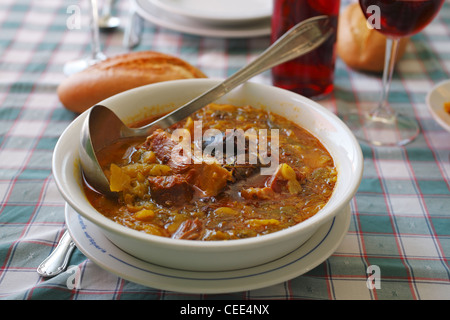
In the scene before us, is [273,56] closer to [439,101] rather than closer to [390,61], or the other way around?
[390,61]

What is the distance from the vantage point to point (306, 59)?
308 centimetres

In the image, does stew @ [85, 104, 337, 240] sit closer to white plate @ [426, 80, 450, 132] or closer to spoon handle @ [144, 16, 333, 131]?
spoon handle @ [144, 16, 333, 131]

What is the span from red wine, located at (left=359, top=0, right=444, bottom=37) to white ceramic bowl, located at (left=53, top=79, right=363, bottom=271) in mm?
598

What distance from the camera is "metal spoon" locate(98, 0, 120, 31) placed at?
12.8 ft

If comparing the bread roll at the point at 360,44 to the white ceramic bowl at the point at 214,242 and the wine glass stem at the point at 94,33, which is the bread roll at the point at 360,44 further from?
the wine glass stem at the point at 94,33

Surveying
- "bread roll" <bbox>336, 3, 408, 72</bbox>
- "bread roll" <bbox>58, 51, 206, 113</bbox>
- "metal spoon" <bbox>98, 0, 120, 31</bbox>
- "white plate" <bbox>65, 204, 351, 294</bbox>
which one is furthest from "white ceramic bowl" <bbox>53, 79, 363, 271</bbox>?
"metal spoon" <bbox>98, 0, 120, 31</bbox>

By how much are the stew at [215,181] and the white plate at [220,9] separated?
1.35 metres

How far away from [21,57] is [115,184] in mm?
2069

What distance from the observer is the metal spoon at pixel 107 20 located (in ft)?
12.8

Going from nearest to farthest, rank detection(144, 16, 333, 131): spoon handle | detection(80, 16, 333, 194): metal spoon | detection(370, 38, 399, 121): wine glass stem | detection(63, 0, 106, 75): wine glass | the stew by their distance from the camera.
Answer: the stew → detection(80, 16, 333, 194): metal spoon → detection(144, 16, 333, 131): spoon handle → detection(370, 38, 399, 121): wine glass stem → detection(63, 0, 106, 75): wine glass

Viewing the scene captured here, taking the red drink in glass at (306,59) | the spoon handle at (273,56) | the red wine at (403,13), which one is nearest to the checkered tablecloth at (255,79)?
the red drink in glass at (306,59)

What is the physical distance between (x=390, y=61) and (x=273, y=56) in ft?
2.29

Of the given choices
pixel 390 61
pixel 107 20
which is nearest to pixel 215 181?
pixel 390 61
